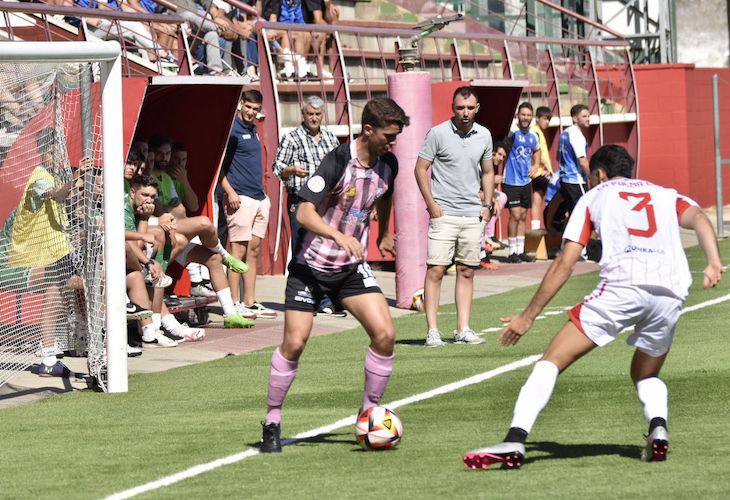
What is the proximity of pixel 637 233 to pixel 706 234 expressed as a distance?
0.34 meters

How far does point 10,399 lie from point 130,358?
6.37 ft

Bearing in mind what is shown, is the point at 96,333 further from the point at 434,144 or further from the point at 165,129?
the point at 165,129

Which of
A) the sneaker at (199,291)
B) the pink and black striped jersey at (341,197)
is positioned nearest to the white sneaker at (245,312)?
the sneaker at (199,291)

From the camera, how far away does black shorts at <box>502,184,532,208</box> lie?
68.7 feet

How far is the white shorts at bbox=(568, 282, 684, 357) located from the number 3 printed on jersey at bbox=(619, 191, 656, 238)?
0.86 feet

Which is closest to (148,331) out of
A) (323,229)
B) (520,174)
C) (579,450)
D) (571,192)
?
(323,229)

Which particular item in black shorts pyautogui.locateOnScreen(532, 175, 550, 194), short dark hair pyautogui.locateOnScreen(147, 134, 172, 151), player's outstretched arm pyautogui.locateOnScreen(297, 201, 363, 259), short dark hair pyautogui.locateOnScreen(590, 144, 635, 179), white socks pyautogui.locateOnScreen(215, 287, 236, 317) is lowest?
white socks pyautogui.locateOnScreen(215, 287, 236, 317)

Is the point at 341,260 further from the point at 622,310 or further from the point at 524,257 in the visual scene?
the point at 524,257

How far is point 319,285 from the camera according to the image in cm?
842

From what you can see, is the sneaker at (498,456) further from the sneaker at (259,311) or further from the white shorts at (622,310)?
the sneaker at (259,311)

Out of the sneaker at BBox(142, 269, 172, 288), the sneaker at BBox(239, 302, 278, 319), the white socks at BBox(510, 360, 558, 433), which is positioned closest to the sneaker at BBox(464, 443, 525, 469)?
the white socks at BBox(510, 360, 558, 433)

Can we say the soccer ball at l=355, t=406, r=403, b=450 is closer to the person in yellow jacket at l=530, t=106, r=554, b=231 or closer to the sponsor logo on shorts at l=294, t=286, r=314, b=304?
the sponsor logo on shorts at l=294, t=286, r=314, b=304

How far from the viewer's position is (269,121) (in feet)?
59.3

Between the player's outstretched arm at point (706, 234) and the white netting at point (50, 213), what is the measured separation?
5099 millimetres
